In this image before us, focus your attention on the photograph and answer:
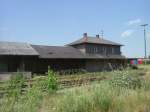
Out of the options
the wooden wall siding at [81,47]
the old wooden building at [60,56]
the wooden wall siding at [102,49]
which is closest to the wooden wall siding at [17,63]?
the old wooden building at [60,56]

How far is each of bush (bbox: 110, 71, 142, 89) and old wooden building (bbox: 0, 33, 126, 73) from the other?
12.6 metres

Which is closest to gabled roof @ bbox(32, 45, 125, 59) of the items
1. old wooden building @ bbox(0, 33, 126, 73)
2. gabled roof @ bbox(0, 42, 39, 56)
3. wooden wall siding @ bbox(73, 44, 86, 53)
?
old wooden building @ bbox(0, 33, 126, 73)

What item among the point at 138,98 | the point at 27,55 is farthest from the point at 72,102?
the point at 27,55

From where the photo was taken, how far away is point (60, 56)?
34.4 meters

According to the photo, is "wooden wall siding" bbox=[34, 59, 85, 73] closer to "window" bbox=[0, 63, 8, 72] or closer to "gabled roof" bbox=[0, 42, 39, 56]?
"gabled roof" bbox=[0, 42, 39, 56]

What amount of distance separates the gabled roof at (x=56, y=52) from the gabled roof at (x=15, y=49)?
1.68 meters

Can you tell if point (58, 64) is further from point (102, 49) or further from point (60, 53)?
point (102, 49)

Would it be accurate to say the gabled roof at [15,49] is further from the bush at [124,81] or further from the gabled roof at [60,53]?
the bush at [124,81]

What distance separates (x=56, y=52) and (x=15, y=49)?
6.87m

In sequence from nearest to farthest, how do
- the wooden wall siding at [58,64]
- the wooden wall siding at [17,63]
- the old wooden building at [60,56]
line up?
the wooden wall siding at [17,63]
the old wooden building at [60,56]
the wooden wall siding at [58,64]

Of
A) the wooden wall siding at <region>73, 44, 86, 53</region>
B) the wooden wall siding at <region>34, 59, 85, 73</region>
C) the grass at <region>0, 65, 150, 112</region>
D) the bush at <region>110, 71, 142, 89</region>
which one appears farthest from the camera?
the wooden wall siding at <region>73, 44, 86, 53</region>

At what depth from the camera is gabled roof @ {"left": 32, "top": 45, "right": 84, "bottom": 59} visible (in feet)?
112

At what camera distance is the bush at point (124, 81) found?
10.2 metres

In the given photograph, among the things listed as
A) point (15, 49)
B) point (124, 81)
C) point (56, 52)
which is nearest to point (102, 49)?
point (56, 52)
